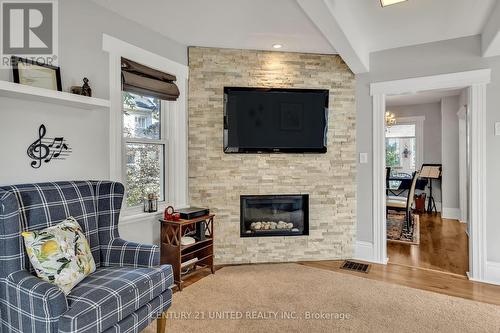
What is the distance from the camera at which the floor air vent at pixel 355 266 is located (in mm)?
3299

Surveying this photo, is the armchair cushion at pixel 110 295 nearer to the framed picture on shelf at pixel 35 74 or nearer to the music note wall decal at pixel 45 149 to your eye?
the music note wall decal at pixel 45 149

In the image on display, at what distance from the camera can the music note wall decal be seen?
2105 mm

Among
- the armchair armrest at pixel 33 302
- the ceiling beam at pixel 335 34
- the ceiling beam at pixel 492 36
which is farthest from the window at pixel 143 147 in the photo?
the ceiling beam at pixel 492 36

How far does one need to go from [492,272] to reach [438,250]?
1.03 m

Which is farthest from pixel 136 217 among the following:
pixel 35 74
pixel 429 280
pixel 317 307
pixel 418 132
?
pixel 418 132

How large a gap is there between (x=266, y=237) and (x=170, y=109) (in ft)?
5.85

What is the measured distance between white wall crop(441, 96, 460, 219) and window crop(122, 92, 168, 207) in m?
5.48

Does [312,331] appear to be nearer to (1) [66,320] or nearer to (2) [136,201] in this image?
(1) [66,320]

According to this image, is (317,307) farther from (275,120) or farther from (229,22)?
(229,22)

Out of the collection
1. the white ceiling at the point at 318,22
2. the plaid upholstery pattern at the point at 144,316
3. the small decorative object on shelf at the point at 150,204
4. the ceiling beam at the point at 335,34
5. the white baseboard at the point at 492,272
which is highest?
the white ceiling at the point at 318,22

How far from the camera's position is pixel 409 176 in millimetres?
7598

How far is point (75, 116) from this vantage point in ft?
7.75

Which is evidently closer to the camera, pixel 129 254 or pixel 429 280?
pixel 129 254

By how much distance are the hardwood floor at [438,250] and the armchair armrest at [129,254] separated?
2.79 metres
